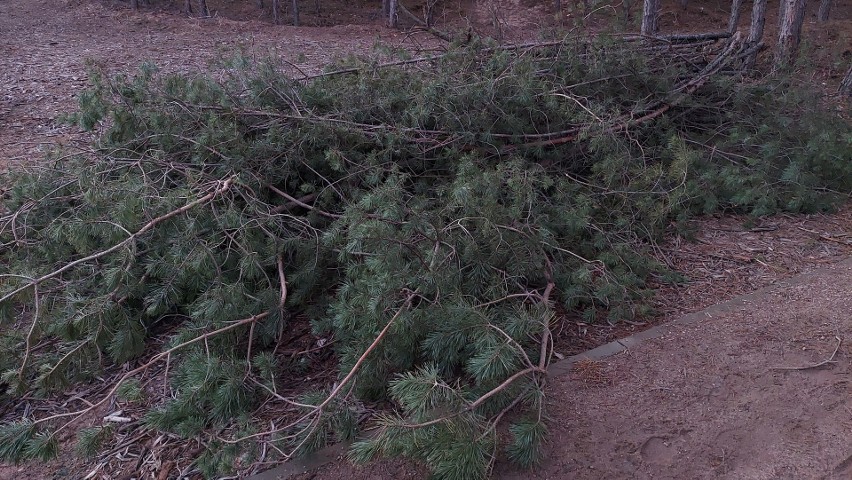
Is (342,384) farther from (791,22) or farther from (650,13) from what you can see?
(650,13)

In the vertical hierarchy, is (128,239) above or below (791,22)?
below

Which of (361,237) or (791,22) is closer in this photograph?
(361,237)

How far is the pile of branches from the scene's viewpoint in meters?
2.84

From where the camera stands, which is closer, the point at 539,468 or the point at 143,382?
the point at 539,468

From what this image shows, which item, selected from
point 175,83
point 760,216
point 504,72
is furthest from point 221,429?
point 760,216

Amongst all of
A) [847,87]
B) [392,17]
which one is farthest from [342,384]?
[392,17]

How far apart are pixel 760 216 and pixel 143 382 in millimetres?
4755

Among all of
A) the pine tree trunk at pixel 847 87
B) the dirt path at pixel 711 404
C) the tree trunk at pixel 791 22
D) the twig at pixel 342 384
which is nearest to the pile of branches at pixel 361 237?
the twig at pixel 342 384

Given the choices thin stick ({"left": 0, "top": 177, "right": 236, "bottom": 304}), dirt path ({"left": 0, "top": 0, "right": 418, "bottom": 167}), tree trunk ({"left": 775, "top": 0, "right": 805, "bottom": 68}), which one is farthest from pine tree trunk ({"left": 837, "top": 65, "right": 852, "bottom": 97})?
thin stick ({"left": 0, "top": 177, "right": 236, "bottom": 304})

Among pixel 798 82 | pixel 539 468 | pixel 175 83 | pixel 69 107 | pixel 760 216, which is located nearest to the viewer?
pixel 539 468

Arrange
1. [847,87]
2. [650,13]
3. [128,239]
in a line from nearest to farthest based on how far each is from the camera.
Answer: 1. [128,239]
2. [847,87]
3. [650,13]

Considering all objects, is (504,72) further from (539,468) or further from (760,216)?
(539,468)

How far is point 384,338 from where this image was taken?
9.61ft

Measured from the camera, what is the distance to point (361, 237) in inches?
120
